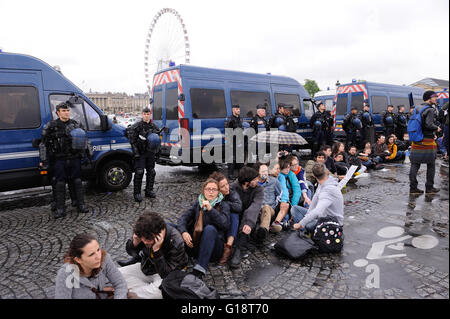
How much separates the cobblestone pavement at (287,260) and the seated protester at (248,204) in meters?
0.22

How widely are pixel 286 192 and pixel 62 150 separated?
3753 mm

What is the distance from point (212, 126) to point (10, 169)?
457 cm

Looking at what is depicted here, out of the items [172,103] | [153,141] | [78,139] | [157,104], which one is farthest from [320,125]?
[78,139]

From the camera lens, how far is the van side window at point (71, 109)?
5.78 meters

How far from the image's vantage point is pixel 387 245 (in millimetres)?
3957

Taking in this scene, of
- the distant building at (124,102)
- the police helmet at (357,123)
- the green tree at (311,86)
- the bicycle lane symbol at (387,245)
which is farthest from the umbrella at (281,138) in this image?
the distant building at (124,102)

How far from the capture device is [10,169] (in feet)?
17.7

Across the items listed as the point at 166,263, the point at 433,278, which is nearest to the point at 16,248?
the point at 166,263

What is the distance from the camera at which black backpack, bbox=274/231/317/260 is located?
359 cm

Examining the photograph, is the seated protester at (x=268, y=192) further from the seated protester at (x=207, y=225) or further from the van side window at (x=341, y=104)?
the van side window at (x=341, y=104)

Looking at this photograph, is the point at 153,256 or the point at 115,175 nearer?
the point at 153,256

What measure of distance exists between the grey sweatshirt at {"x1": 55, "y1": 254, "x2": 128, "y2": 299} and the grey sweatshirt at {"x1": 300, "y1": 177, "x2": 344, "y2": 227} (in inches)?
90.8

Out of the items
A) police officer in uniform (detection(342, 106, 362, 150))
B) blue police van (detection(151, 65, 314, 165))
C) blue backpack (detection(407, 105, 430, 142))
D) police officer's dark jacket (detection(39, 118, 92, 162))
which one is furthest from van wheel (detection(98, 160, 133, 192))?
police officer in uniform (detection(342, 106, 362, 150))

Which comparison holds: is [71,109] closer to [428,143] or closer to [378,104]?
[428,143]
